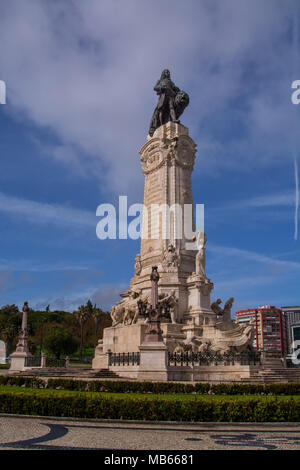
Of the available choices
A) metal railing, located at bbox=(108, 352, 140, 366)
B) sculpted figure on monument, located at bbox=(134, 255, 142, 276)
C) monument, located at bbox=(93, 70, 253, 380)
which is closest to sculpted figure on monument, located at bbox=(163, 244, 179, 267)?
monument, located at bbox=(93, 70, 253, 380)

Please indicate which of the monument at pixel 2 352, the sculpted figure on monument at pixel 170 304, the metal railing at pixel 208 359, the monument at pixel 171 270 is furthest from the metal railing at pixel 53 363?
the monument at pixel 2 352

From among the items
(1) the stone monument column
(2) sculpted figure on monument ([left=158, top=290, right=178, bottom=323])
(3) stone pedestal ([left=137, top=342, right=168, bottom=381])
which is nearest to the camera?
(3) stone pedestal ([left=137, top=342, right=168, bottom=381])

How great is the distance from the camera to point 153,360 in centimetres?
2250

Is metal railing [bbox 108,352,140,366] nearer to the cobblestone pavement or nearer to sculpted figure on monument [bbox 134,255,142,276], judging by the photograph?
sculpted figure on monument [bbox 134,255,142,276]

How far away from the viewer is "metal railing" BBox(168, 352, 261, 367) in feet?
80.7

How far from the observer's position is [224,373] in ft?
81.8

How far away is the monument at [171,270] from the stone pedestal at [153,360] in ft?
10.7

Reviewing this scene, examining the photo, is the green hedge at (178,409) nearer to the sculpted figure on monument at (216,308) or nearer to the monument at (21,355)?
the sculpted figure on monument at (216,308)

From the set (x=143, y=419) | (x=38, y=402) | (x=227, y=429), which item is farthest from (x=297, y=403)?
(x=38, y=402)

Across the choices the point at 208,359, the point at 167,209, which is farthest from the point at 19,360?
the point at 167,209

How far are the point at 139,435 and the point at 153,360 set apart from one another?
12959 millimetres

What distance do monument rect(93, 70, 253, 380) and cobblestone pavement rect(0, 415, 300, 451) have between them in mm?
14811

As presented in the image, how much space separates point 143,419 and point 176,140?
30987mm

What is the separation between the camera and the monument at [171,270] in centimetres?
3027
